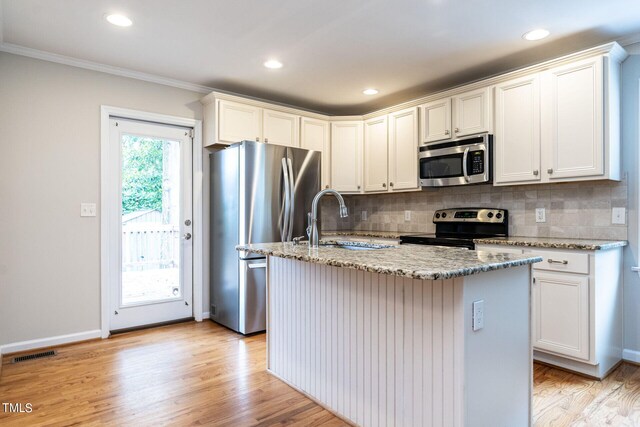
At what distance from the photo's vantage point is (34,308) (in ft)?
10.2

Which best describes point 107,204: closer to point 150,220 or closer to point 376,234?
point 150,220

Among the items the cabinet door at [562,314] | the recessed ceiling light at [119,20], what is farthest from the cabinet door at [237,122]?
the cabinet door at [562,314]

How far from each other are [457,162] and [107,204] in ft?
10.2

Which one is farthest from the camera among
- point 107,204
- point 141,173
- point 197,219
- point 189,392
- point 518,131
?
point 197,219

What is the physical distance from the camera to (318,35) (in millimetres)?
2820

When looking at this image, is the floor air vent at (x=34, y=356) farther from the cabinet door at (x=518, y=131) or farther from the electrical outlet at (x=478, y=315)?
the cabinet door at (x=518, y=131)

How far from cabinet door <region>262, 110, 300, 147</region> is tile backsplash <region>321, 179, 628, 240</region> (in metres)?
1.30

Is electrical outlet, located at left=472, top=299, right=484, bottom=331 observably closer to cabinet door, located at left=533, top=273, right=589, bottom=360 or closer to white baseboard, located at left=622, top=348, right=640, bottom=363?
cabinet door, located at left=533, top=273, right=589, bottom=360

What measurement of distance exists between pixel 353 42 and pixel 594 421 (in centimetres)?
278

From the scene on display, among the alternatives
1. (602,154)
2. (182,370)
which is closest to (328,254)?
(182,370)

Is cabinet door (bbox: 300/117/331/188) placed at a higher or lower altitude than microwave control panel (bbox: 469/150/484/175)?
higher

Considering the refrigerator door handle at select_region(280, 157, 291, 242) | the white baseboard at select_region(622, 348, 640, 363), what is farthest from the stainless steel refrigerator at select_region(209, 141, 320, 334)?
the white baseboard at select_region(622, 348, 640, 363)

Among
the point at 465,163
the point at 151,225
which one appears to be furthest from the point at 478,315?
the point at 151,225

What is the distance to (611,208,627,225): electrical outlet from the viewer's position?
9.25 ft
